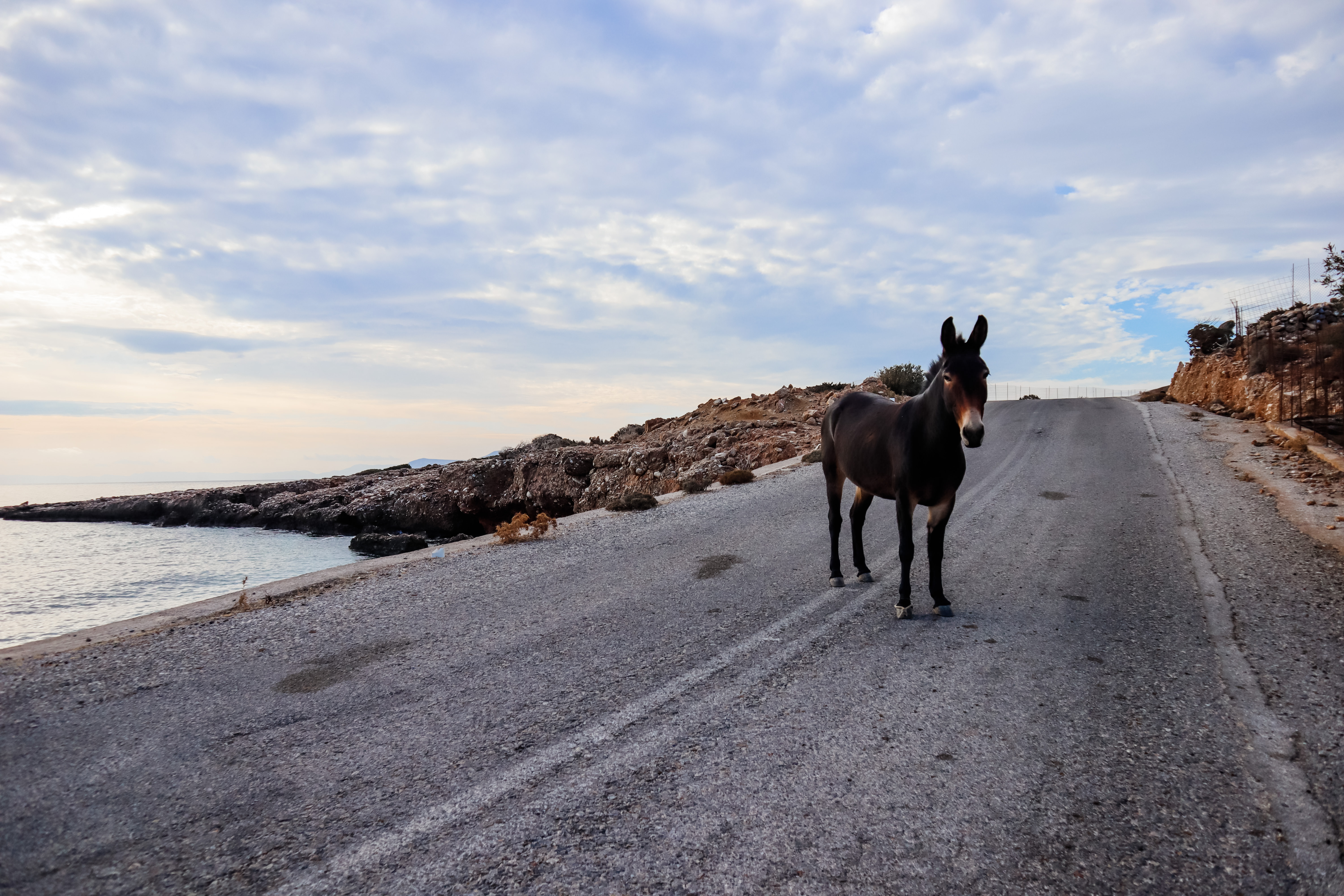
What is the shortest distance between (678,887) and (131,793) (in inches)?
99.4

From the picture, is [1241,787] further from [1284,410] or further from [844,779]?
[1284,410]

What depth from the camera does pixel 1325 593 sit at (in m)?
5.13

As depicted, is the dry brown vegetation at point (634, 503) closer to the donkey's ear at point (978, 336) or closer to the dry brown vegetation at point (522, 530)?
the dry brown vegetation at point (522, 530)

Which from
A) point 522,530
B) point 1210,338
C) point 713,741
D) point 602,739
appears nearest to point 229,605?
point 522,530

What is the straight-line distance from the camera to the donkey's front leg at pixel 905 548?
15.9 feet

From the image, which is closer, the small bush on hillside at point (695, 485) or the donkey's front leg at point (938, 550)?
the donkey's front leg at point (938, 550)

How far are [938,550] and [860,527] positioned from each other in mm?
993

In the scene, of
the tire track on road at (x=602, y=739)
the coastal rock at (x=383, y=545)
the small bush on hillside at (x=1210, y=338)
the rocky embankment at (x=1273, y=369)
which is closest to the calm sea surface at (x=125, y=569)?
the coastal rock at (x=383, y=545)

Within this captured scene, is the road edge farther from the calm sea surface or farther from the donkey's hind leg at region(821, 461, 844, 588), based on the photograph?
the calm sea surface

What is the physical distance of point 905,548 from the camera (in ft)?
16.2

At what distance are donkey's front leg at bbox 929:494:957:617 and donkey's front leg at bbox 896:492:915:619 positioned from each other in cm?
16

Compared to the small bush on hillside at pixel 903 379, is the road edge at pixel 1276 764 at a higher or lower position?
lower

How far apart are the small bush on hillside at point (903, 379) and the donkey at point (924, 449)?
23308 millimetres

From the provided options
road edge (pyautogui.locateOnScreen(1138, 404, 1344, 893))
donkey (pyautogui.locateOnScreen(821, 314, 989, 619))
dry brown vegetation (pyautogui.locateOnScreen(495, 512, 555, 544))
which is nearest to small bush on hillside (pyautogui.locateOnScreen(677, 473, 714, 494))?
dry brown vegetation (pyautogui.locateOnScreen(495, 512, 555, 544))
